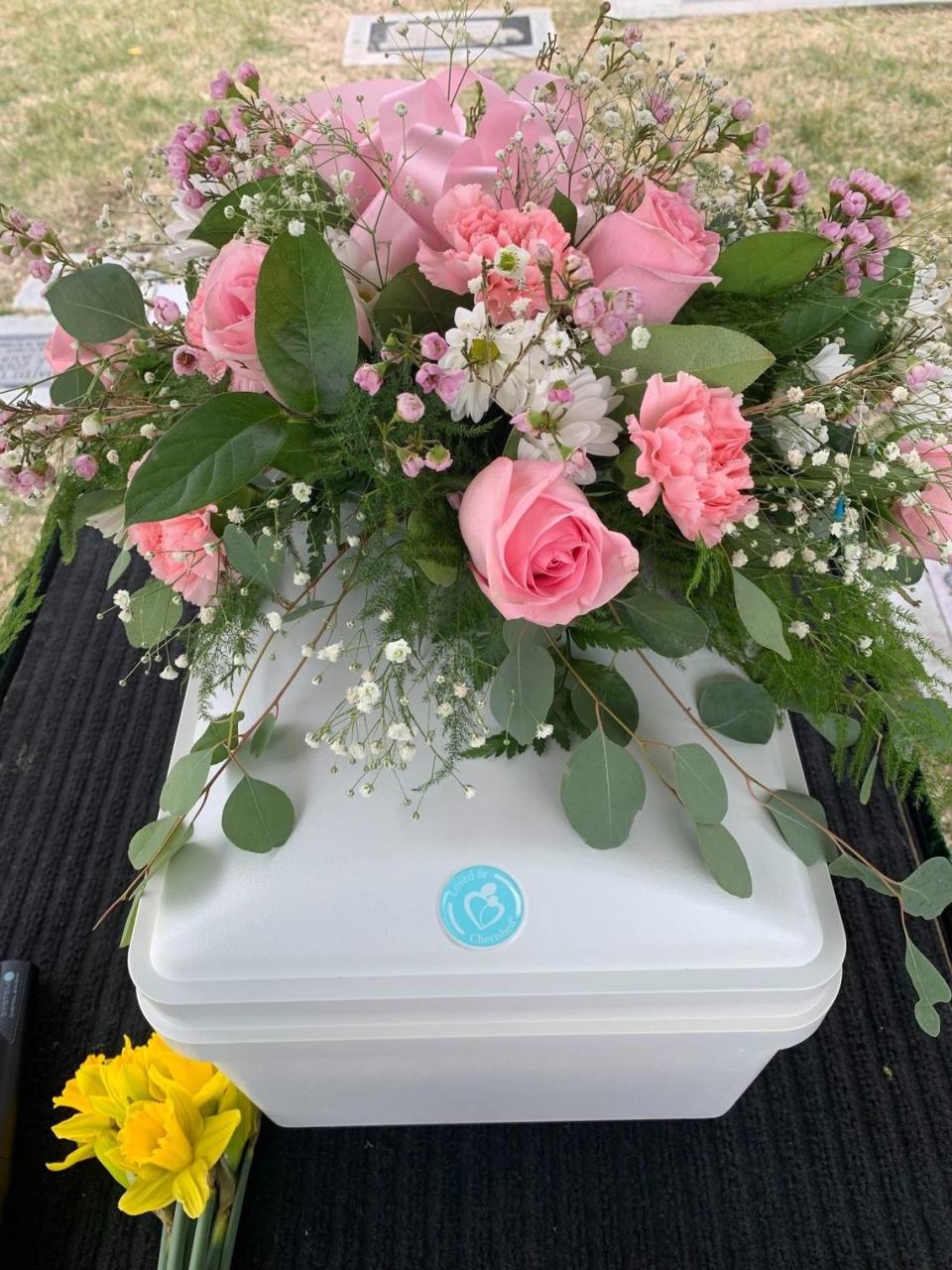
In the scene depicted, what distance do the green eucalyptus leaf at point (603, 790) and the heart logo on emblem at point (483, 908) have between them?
86mm

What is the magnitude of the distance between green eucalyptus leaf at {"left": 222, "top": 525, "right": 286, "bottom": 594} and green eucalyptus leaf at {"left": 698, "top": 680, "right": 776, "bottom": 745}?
36 cm

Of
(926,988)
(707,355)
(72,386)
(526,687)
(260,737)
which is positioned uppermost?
(707,355)

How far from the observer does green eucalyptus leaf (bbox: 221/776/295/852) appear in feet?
2.33

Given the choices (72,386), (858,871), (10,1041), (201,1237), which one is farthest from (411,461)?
(10,1041)

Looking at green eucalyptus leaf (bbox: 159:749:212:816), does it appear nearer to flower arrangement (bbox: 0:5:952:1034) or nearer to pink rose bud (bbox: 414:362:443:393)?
flower arrangement (bbox: 0:5:952:1034)

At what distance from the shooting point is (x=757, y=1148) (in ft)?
3.39

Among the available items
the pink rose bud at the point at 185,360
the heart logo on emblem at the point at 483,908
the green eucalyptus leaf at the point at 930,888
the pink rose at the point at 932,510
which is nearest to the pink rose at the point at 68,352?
the pink rose bud at the point at 185,360

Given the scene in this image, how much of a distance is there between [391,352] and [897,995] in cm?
98

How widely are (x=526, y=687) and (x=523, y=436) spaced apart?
0.56 ft

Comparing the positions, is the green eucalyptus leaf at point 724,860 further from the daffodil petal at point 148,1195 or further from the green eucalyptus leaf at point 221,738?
the daffodil petal at point 148,1195

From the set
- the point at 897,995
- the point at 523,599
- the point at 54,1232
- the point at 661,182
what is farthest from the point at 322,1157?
the point at 661,182

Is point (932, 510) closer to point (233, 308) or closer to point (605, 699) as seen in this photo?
point (605, 699)

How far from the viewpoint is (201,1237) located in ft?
3.03

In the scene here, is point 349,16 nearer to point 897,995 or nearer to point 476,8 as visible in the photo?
point 476,8
